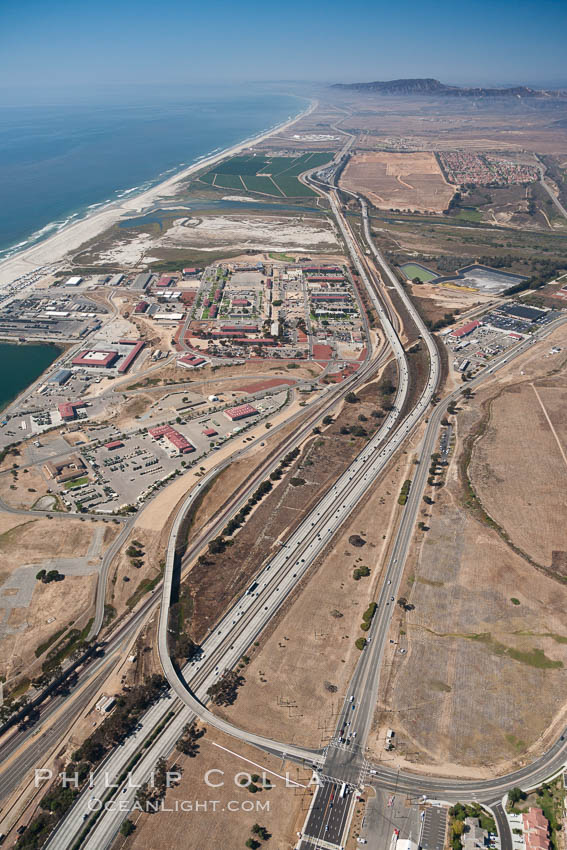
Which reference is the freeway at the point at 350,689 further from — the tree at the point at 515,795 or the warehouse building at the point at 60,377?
the warehouse building at the point at 60,377

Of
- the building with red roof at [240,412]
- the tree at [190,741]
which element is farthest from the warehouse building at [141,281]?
the tree at [190,741]

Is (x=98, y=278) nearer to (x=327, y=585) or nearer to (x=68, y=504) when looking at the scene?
(x=68, y=504)

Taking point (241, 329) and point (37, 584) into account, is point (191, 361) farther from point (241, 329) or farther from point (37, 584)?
point (37, 584)

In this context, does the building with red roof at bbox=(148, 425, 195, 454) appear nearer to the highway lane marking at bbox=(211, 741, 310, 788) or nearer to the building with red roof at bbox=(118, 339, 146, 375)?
the building with red roof at bbox=(118, 339, 146, 375)

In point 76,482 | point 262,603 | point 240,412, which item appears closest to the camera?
point 262,603

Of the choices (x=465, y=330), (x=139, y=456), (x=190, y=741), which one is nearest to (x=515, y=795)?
(x=190, y=741)
